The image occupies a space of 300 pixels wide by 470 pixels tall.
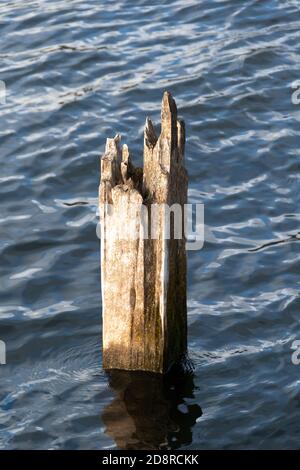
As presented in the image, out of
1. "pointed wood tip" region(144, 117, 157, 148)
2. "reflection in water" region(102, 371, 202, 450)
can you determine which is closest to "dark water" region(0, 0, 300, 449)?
"reflection in water" region(102, 371, 202, 450)

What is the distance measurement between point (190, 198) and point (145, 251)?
3406mm

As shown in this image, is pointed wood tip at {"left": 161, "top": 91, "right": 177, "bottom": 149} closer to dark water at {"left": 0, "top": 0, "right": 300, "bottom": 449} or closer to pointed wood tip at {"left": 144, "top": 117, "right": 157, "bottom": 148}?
pointed wood tip at {"left": 144, "top": 117, "right": 157, "bottom": 148}

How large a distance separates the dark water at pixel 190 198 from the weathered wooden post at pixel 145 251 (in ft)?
1.14

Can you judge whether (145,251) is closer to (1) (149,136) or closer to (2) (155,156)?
(2) (155,156)

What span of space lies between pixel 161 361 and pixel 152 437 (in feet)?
1.98

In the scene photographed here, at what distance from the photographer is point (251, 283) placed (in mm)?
9570

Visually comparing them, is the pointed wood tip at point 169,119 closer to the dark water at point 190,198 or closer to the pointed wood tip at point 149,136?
the pointed wood tip at point 149,136

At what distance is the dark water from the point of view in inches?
312

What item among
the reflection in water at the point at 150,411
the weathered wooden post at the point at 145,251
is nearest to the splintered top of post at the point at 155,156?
the weathered wooden post at the point at 145,251

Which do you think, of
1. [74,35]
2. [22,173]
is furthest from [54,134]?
[74,35]

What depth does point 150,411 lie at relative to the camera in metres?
7.92

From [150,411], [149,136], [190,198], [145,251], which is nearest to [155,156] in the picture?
[149,136]

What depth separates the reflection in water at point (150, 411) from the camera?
7.62 meters

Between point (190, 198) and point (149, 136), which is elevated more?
point (149, 136)
